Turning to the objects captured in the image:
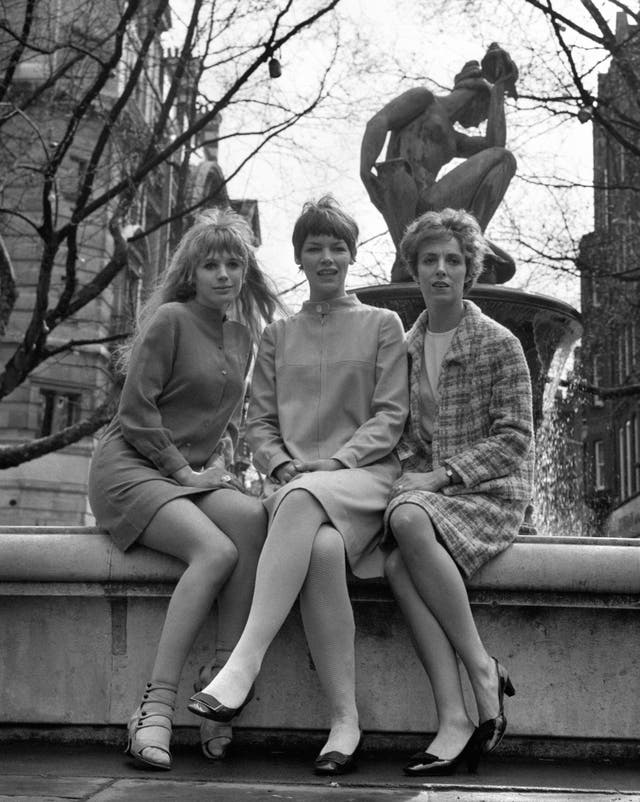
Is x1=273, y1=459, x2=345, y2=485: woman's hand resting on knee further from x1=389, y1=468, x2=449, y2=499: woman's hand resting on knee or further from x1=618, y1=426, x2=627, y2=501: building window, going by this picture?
x1=618, y1=426, x2=627, y2=501: building window

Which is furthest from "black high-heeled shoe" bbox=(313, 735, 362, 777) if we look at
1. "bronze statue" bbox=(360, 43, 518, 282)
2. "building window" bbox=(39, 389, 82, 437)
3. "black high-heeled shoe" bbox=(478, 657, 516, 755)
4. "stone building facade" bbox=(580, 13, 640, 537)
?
"building window" bbox=(39, 389, 82, 437)

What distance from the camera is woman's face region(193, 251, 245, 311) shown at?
4672 millimetres

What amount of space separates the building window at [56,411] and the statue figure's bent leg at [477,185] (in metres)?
23.2

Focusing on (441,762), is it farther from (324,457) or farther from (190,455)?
(190,455)

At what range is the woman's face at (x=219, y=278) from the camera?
4.67 metres

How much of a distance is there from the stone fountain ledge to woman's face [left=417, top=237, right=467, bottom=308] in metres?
0.96

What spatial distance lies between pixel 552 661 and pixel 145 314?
206 centimetres

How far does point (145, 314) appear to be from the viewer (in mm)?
4820

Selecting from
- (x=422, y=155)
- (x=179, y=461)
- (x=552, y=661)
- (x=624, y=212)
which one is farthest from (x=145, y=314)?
(x=624, y=212)

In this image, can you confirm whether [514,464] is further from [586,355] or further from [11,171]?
[586,355]

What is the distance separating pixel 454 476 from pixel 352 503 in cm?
42

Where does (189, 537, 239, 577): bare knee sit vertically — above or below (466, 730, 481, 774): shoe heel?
above


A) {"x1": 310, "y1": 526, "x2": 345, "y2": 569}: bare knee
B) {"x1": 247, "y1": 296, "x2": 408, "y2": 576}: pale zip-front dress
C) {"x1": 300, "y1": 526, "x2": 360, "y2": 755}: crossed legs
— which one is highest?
{"x1": 247, "y1": 296, "x2": 408, "y2": 576}: pale zip-front dress

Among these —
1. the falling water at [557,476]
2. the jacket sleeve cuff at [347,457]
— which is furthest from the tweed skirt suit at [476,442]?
the falling water at [557,476]
